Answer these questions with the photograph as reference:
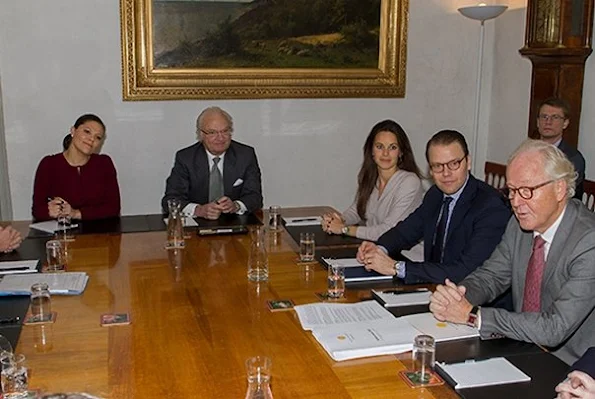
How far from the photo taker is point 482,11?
4801 mm

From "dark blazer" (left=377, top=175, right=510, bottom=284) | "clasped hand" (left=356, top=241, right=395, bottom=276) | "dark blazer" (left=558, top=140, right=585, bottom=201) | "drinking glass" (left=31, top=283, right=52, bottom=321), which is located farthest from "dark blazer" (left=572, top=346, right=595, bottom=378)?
"dark blazer" (left=558, top=140, right=585, bottom=201)

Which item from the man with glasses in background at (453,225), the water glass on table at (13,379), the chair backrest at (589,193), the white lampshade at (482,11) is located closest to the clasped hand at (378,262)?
the man with glasses in background at (453,225)

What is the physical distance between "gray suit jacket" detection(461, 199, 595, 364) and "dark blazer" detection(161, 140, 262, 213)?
6.39 feet

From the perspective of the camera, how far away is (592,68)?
4.29 meters

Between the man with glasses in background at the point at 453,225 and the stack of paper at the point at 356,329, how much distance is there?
0.36 m

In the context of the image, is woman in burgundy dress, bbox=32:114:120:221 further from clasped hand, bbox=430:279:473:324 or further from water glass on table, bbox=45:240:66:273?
clasped hand, bbox=430:279:473:324

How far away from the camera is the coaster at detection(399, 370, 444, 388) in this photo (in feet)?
5.42

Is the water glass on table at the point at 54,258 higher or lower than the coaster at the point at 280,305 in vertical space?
higher

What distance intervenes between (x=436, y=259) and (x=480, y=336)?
1.01 meters

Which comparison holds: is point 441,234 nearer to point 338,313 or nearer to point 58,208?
point 338,313

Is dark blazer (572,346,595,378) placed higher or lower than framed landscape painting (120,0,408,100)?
lower

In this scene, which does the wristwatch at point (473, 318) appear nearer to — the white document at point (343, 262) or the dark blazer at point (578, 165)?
the white document at point (343, 262)

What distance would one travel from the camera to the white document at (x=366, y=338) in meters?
1.81

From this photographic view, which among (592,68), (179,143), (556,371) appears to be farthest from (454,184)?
(179,143)
